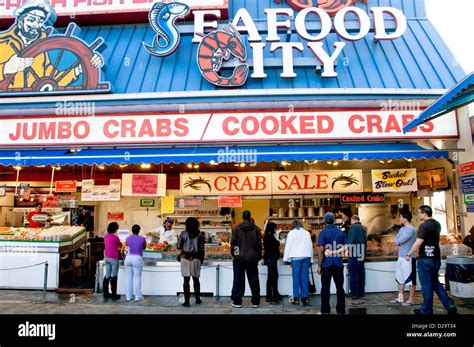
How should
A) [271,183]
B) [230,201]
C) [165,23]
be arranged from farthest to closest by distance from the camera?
[230,201] < [271,183] < [165,23]

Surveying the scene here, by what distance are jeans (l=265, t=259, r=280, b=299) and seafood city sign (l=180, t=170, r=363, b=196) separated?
11.3ft

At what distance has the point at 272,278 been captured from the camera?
834 cm

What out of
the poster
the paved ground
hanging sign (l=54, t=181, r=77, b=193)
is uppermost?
hanging sign (l=54, t=181, r=77, b=193)

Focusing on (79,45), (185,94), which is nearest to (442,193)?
(185,94)

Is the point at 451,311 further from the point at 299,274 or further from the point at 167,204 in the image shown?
the point at 167,204

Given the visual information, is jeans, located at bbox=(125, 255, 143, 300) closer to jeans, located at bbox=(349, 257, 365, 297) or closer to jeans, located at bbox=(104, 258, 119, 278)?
jeans, located at bbox=(104, 258, 119, 278)

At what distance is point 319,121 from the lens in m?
8.91

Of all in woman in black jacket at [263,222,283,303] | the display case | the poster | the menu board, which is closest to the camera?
woman in black jacket at [263,222,283,303]

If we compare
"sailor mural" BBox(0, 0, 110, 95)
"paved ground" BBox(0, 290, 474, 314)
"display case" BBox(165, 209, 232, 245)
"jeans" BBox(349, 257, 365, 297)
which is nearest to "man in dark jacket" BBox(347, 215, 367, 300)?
"jeans" BBox(349, 257, 365, 297)

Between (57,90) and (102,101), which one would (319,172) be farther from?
(57,90)

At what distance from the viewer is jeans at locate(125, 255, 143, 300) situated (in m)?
8.37

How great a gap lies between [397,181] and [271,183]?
3748 millimetres

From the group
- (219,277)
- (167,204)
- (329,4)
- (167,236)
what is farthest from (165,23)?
(219,277)

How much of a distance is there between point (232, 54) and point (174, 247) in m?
5.44
